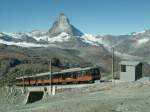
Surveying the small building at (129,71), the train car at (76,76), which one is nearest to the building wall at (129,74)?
the small building at (129,71)

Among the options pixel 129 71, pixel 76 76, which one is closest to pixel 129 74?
pixel 129 71

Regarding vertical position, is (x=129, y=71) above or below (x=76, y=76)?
above

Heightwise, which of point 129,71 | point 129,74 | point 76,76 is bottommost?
point 76,76

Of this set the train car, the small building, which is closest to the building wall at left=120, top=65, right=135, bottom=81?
the small building

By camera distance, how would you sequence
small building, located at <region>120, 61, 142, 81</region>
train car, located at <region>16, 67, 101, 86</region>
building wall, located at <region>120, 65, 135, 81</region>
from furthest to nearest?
train car, located at <region>16, 67, 101, 86</region> → building wall, located at <region>120, 65, 135, 81</region> → small building, located at <region>120, 61, 142, 81</region>

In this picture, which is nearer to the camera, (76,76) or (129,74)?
(129,74)

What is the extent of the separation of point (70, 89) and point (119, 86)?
1170 cm

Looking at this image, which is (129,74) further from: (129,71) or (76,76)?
(76,76)

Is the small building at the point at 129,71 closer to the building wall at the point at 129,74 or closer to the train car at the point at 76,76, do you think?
the building wall at the point at 129,74

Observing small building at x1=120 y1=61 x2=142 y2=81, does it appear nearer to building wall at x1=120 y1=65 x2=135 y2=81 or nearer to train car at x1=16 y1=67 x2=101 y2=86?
building wall at x1=120 y1=65 x2=135 y2=81

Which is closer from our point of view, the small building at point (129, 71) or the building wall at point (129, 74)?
the small building at point (129, 71)

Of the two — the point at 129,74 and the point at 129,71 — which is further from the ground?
the point at 129,71

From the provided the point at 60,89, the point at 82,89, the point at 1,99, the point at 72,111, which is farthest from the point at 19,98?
the point at 72,111

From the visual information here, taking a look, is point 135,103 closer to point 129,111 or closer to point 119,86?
point 129,111
